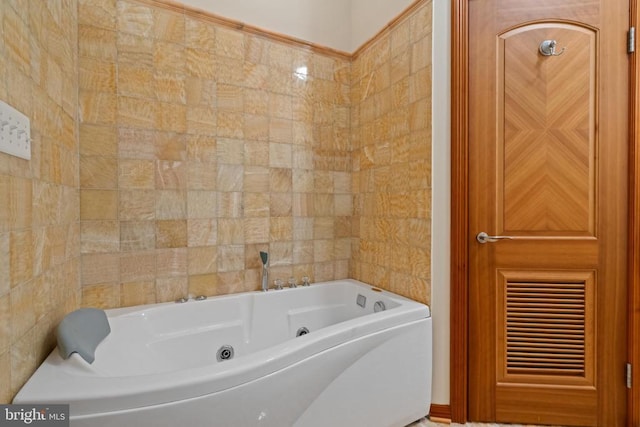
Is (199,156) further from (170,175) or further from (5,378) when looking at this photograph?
(5,378)

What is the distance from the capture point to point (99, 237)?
150cm

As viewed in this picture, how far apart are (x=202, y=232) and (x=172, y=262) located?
229 millimetres

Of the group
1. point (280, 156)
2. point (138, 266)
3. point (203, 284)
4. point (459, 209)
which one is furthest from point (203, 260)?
point (459, 209)

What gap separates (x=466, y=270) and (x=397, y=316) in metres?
0.44

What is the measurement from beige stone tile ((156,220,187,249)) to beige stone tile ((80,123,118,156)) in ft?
1.44

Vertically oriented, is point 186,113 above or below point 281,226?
above

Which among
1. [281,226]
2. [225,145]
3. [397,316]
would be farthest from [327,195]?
[397,316]

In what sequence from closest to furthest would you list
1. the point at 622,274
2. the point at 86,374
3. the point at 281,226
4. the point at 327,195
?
1. the point at 86,374
2. the point at 622,274
3. the point at 281,226
4. the point at 327,195

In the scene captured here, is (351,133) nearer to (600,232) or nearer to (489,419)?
(600,232)

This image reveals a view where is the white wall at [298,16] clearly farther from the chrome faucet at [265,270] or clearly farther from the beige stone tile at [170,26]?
the chrome faucet at [265,270]

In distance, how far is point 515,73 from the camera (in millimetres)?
1496

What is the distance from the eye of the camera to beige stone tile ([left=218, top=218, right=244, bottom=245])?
178 cm

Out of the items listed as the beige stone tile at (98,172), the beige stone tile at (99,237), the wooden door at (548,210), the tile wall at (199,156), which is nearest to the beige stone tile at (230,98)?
the tile wall at (199,156)

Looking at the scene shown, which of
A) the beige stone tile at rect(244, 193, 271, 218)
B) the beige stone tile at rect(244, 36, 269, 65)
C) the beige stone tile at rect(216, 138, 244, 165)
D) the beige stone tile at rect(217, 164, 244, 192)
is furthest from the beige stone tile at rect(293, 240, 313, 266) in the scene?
the beige stone tile at rect(244, 36, 269, 65)
